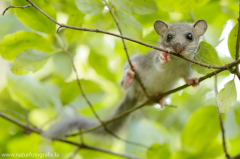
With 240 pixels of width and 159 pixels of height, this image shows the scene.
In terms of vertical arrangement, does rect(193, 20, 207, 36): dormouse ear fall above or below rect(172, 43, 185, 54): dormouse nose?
above

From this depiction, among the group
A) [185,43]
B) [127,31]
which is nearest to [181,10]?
[185,43]

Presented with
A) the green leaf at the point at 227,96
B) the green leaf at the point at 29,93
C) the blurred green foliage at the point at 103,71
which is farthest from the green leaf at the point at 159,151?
the green leaf at the point at 29,93

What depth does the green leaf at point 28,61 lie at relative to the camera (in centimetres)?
174

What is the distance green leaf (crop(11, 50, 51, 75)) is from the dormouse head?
0.87 metres

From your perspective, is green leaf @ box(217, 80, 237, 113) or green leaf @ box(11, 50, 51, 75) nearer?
green leaf @ box(217, 80, 237, 113)

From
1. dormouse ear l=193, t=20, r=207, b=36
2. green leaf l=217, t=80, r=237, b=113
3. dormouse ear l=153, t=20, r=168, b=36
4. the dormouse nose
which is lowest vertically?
green leaf l=217, t=80, r=237, b=113

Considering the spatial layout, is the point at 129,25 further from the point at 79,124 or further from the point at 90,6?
the point at 79,124

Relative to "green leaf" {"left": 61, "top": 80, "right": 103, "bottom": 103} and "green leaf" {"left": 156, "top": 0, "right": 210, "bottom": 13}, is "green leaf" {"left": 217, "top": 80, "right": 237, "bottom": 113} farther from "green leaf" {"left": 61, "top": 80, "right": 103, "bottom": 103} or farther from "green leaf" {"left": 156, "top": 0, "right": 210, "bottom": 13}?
"green leaf" {"left": 61, "top": 80, "right": 103, "bottom": 103}

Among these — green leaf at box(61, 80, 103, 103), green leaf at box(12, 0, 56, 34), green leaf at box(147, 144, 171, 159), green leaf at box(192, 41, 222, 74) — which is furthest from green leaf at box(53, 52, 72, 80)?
green leaf at box(192, 41, 222, 74)

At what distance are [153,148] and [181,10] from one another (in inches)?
44.9

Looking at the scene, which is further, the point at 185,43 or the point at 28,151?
the point at 28,151

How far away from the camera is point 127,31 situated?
1849 millimetres

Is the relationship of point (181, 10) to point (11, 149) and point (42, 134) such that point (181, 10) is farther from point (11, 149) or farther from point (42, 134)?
point (11, 149)

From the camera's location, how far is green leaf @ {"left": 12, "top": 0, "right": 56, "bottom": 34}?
68.0 inches
